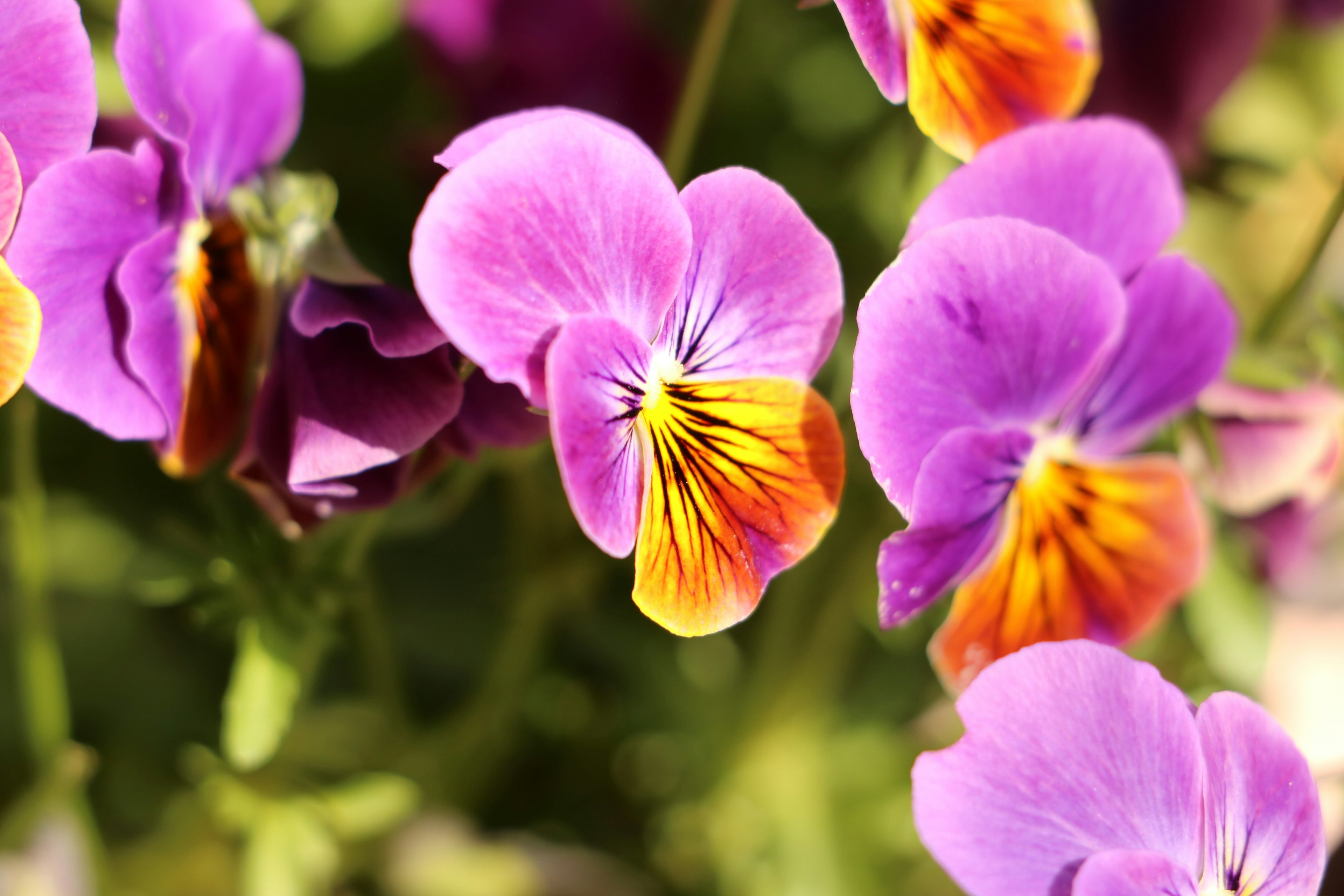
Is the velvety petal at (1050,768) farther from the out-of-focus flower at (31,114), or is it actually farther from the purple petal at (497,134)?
the out-of-focus flower at (31,114)

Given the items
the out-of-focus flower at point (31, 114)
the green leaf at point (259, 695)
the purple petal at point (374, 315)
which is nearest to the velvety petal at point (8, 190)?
the out-of-focus flower at point (31, 114)

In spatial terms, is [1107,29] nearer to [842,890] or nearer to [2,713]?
[842,890]

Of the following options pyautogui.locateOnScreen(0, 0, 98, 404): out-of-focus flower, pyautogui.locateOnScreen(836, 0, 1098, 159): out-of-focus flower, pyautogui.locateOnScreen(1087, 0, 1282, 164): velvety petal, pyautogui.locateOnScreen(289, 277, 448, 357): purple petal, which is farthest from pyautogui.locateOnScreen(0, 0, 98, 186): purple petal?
pyautogui.locateOnScreen(1087, 0, 1282, 164): velvety petal

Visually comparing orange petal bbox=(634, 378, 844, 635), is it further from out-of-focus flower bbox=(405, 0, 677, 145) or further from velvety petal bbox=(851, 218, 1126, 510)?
out-of-focus flower bbox=(405, 0, 677, 145)

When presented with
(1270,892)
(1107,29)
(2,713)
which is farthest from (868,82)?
(2,713)

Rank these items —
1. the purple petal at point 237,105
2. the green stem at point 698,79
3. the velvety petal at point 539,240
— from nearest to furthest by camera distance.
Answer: the velvety petal at point 539,240 → the purple petal at point 237,105 → the green stem at point 698,79

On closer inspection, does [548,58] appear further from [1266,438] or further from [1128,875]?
[1128,875]

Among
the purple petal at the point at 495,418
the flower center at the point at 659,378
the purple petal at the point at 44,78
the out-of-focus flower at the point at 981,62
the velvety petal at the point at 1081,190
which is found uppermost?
the out-of-focus flower at the point at 981,62
